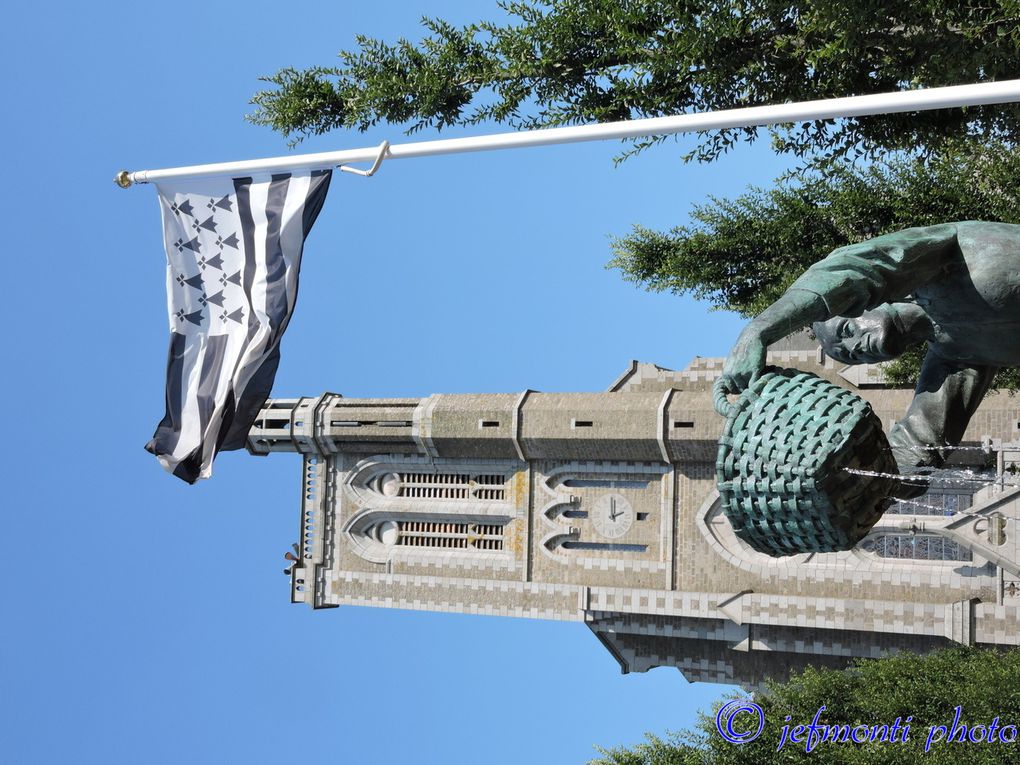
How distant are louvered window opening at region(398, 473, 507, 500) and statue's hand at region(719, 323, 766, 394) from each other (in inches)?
942

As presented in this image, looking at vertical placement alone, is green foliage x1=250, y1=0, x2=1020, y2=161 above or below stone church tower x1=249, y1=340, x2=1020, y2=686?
above

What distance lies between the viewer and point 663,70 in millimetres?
15430

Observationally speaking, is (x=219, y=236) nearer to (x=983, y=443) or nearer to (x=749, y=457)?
(x=749, y=457)

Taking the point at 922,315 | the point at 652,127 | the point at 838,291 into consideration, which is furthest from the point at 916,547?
the point at 838,291

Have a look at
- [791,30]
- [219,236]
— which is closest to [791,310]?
[219,236]

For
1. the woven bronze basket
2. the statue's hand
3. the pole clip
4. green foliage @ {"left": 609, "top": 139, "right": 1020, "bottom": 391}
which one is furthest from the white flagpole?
green foliage @ {"left": 609, "top": 139, "right": 1020, "bottom": 391}

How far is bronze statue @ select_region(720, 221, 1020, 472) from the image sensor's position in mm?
5887

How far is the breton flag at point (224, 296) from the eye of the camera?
10148 mm

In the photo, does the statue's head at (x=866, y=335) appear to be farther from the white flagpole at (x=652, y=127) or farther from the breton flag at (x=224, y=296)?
the breton flag at (x=224, y=296)

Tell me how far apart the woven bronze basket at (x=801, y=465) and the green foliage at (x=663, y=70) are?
924 cm

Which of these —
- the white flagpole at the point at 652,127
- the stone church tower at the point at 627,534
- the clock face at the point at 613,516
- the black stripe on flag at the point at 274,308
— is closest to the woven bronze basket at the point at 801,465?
the white flagpole at the point at 652,127

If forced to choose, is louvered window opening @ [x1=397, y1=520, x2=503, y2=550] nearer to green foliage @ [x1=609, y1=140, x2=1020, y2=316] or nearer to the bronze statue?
green foliage @ [x1=609, y1=140, x2=1020, y2=316]

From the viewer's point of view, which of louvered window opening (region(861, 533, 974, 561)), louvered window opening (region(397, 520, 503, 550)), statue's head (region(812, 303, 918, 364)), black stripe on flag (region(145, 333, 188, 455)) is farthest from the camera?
→ louvered window opening (region(397, 520, 503, 550))

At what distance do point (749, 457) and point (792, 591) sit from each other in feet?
71.9
